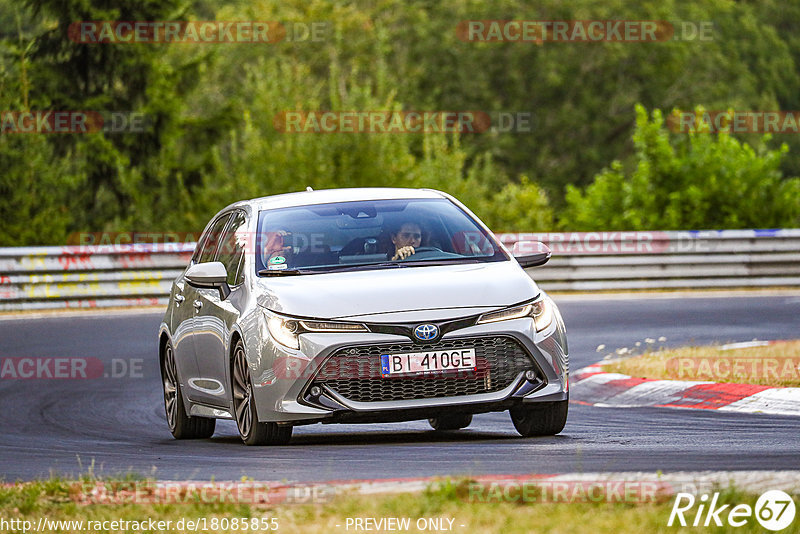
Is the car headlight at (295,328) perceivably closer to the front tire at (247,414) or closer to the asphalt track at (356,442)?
the front tire at (247,414)

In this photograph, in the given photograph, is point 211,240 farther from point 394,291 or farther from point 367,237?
point 394,291

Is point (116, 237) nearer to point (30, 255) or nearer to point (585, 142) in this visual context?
point (30, 255)

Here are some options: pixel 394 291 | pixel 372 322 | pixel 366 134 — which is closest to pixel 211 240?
pixel 394 291

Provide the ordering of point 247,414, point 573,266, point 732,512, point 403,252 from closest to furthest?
point 732,512, point 247,414, point 403,252, point 573,266

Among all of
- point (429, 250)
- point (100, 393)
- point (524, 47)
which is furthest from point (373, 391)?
point (524, 47)

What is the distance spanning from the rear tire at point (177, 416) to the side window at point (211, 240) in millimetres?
663

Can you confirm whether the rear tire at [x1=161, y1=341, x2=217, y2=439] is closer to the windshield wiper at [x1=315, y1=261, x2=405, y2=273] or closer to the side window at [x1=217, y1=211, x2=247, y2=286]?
the side window at [x1=217, y1=211, x2=247, y2=286]

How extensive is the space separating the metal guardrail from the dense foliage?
3.29 metres

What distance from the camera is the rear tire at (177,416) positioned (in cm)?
1093

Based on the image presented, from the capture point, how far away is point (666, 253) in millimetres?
24344

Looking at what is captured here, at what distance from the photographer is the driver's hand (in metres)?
9.69

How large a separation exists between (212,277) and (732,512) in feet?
16.0

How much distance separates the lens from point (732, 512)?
5676 millimetres

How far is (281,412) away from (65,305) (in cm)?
1459
